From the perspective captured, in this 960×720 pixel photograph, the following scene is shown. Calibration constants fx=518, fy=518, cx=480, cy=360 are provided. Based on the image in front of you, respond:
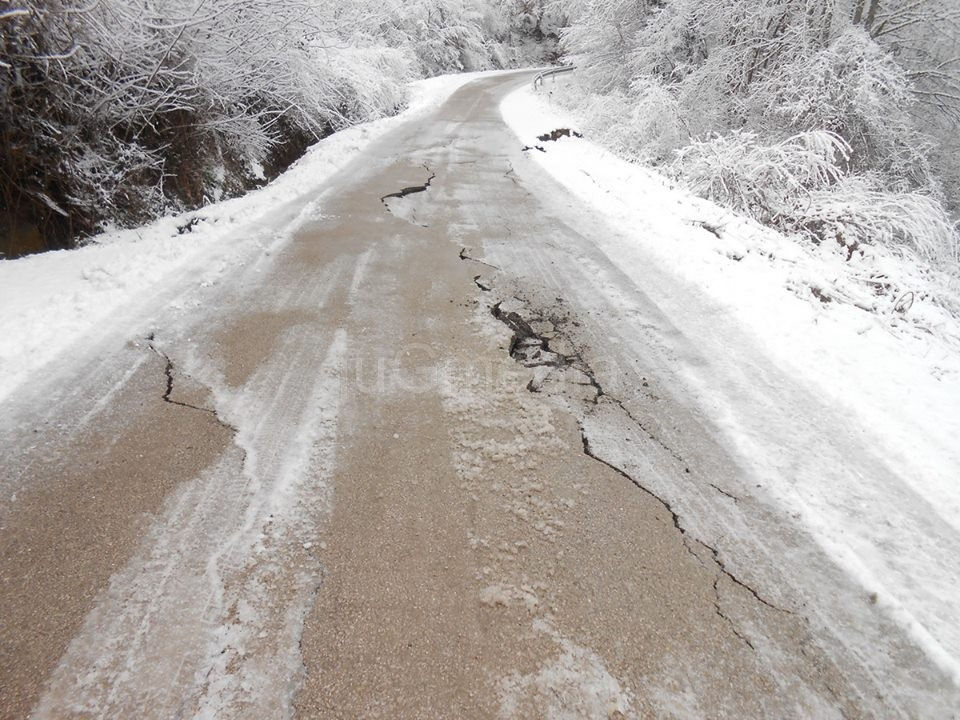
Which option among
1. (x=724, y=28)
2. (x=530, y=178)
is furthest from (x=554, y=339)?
(x=724, y=28)

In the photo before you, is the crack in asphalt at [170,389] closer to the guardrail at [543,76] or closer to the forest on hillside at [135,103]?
the forest on hillside at [135,103]

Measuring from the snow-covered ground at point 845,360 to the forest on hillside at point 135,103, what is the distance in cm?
501

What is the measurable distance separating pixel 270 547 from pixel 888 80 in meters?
13.6

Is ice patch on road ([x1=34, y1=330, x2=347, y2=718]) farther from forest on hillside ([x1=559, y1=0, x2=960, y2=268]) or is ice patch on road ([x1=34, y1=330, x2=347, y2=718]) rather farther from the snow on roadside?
forest on hillside ([x1=559, y1=0, x2=960, y2=268])

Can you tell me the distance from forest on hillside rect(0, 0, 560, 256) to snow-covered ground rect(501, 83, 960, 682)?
5014 mm

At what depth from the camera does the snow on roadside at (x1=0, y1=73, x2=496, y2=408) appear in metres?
3.43

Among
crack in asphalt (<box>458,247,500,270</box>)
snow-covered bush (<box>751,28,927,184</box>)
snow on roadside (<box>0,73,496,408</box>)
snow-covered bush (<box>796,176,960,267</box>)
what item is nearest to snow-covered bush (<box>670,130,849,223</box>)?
snow-covered bush (<box>796,176,960,267</box>)

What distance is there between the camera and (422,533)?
2.16 meters

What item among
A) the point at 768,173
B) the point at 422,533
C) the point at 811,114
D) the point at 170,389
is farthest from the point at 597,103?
the point at 422,533

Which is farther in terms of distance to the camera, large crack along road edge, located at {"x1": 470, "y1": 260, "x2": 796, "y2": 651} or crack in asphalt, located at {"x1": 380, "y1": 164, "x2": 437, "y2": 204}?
crack in asphalt, located at {"x1": 380, "y1": 164, "x2": 437, "y2": 204}

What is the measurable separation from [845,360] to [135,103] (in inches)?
280

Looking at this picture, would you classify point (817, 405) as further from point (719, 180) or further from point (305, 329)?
point (719, 180)

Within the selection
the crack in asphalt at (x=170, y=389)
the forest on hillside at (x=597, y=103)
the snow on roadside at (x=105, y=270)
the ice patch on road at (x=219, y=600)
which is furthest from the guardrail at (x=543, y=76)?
the ice patch on road at (x=219, y=600)

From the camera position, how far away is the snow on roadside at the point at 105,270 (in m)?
3.43
